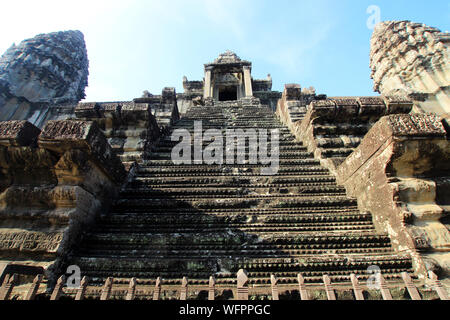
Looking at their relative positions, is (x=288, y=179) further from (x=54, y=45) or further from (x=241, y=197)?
(x=54, y=45)

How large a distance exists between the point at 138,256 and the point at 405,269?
9.46ft

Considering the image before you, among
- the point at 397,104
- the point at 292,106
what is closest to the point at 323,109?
the point at 397,104

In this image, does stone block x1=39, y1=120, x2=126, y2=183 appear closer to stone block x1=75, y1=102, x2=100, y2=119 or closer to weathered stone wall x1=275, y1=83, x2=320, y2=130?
stone block x1=75, y1=102, x2=100, y2=119

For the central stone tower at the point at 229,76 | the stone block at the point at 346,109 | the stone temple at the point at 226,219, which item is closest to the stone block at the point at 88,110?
the stone temple at the point at 226,219

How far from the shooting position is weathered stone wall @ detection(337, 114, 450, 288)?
2513 mm

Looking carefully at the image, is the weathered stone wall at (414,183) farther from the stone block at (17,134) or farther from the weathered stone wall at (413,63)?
the weathered stone wall at (413,63)

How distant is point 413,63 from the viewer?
18594 mm

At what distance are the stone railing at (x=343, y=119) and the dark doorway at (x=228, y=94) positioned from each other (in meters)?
14.9

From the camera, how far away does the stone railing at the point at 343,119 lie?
515cm

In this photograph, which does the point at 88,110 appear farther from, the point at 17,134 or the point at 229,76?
the point at 229,76

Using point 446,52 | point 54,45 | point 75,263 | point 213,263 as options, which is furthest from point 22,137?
point 54,45

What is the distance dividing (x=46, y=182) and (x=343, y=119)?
5622mm

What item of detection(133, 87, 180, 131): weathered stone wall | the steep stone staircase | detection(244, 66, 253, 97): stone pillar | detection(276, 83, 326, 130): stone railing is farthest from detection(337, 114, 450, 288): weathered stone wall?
detection(244, 66, 253, 97): stone pillar

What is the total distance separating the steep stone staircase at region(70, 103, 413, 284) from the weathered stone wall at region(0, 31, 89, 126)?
17387 millimetres
